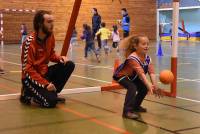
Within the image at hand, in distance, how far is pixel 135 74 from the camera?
16.6ft

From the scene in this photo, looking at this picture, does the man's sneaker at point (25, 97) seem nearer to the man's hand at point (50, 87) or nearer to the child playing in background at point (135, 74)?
the man's hand at point (50, 87)

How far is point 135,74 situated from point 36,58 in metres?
1.47

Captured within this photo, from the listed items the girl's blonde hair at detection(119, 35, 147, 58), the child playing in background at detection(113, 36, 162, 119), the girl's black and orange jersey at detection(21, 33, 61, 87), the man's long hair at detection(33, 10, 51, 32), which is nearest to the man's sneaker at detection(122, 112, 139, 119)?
the child playing in background at detection(113, 36, 162, 119)

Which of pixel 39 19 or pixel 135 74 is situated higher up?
pixel 39 19

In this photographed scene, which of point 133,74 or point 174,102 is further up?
point 133,74

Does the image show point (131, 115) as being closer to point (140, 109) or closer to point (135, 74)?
point (140, 109)

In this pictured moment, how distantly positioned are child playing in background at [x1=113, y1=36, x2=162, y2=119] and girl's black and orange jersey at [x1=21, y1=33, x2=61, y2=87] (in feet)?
3.64

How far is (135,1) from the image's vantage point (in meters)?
29.2

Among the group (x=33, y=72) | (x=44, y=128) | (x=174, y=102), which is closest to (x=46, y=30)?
(x=33, y=72)

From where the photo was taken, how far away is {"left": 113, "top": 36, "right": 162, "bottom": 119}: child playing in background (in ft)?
15.6

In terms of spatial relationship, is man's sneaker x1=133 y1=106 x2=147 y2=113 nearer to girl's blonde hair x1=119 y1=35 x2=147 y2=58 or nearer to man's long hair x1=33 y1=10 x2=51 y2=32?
girl's blonde hair x1=119 y1=35 x2=147 y2=58

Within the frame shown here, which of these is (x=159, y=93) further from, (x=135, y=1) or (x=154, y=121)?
(x=135, y=1)

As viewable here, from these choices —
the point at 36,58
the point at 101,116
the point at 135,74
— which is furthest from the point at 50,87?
the point at 135,74

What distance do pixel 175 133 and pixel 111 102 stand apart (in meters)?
1.82
